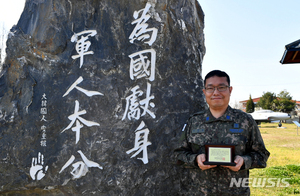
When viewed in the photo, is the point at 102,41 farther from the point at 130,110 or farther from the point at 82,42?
the point at 130,110

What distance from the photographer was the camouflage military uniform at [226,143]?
2066mm

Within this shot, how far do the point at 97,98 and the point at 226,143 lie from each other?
1.61 m

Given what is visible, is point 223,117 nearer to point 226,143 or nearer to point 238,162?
point 226,143

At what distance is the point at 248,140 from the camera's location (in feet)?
6.94

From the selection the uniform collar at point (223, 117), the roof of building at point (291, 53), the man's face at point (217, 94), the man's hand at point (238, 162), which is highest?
the roof of building at point (291, 53)

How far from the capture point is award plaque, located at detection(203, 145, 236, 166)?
1830 mm

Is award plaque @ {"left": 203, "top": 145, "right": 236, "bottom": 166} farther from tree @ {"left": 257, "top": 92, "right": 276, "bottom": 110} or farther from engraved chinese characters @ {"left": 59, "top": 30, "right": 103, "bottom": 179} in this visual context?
tree @ {"left": 257, "top": 92, "right": 276, "bottom": 110}

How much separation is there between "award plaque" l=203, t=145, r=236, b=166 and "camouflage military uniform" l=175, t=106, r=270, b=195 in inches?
7.7

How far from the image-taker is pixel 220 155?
1855 millimetres

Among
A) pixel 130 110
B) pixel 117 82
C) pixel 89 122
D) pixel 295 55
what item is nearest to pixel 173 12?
pixel 117 82
